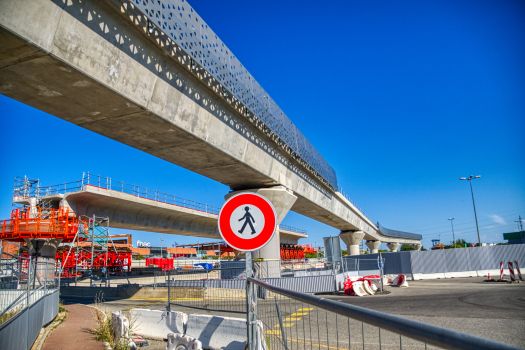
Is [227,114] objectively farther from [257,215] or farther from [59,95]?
[257,215]

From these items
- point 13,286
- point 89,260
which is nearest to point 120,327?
point 13,286

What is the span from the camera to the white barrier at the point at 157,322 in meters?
8.01

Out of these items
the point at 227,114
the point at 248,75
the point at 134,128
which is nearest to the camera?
the point at 134,128

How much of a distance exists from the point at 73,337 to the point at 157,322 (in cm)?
199

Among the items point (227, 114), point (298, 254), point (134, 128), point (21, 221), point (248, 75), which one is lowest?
point (298, 254)

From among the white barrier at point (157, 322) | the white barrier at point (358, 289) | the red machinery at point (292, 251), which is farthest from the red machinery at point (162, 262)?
the white barrier at point (157, 322)

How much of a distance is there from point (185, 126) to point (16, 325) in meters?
5.62

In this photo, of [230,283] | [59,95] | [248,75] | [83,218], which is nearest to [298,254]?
[83,218]

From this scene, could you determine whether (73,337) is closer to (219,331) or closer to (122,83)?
(219,331)

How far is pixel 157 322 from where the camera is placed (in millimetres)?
8562

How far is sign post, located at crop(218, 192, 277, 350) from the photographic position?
496 cm

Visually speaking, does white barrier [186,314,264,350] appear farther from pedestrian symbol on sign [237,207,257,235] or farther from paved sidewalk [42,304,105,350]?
pedestrian symbol on sign [237,207,257,235]

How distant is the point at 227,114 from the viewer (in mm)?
11984

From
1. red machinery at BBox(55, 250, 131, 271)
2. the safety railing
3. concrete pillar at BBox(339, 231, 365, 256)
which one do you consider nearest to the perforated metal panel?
the safety railing
